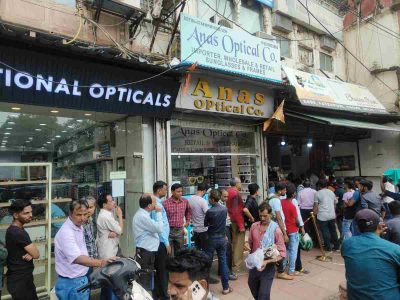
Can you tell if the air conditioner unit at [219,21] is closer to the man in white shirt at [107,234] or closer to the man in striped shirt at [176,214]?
the man in striped shirt at [176,214]

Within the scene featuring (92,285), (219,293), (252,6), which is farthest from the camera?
(252,6)

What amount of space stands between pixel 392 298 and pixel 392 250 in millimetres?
413

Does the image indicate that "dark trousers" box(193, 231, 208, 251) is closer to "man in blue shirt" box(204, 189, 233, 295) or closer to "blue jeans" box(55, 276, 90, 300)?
"man in blue shirt" box(204, 189, 233, 295)

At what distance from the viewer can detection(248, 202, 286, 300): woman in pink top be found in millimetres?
3932

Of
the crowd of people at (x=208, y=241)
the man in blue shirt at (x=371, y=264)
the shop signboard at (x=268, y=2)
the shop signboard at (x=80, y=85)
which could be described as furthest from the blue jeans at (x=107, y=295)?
the shop signboard at (x=268, y=2)

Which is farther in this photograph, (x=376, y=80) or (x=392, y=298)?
(x=376, y=80)

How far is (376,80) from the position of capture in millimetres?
13734

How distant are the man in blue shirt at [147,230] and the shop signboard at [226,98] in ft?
10.1

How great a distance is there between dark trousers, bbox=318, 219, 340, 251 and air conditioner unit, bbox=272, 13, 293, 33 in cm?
683

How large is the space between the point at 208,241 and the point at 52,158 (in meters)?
3.76

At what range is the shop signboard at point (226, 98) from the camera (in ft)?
24.9

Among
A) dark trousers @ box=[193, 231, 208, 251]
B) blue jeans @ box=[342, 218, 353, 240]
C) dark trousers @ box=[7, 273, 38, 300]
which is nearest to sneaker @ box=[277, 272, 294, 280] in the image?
dark trousers @ box=[193, 231, 208, 251]

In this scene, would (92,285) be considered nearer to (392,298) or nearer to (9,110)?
(392,298)

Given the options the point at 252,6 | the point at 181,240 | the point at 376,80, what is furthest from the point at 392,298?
the point at 376,80
